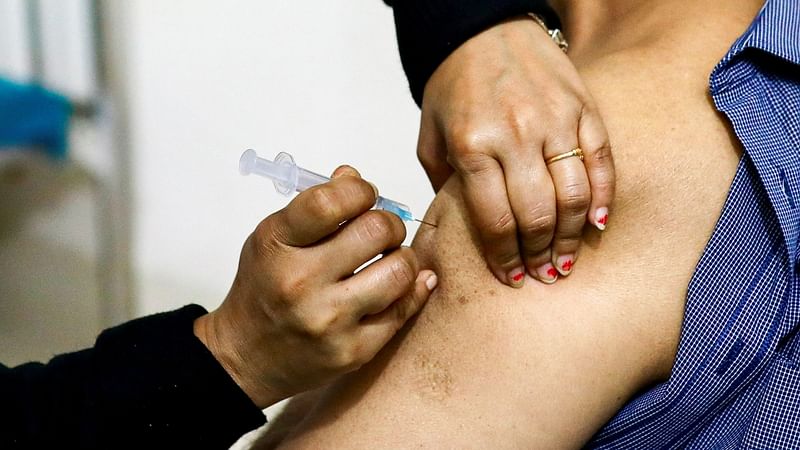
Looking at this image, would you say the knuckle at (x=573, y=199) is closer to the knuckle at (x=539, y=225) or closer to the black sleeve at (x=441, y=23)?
the knuckle at (x=539, y=225)

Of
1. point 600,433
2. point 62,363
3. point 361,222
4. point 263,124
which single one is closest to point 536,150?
point 361,222

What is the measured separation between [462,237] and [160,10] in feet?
4.98

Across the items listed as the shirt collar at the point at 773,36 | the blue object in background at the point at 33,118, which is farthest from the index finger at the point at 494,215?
the blue object in background at the point at 33,118

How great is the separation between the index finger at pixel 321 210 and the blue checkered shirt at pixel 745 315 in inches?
11.5

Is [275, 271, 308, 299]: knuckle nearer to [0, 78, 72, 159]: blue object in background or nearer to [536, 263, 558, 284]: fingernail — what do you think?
[536, 263, 558, 284]: fingernail

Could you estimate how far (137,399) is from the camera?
0.79 meters

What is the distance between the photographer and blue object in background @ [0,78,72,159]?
6.52 feet

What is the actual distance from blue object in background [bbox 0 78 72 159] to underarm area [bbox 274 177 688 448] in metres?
1.56

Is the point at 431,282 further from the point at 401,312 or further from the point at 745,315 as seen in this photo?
the point at 745,315

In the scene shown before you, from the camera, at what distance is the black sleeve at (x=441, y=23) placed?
85cm

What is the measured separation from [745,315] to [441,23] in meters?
0.42

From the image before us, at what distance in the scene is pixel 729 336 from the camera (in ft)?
2.31

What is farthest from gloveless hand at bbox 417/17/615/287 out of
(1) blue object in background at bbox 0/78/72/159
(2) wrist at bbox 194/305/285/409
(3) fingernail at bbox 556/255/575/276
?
(1) blue object in background at bbox 0/78/72/159

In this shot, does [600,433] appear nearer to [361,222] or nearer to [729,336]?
[729,336]
